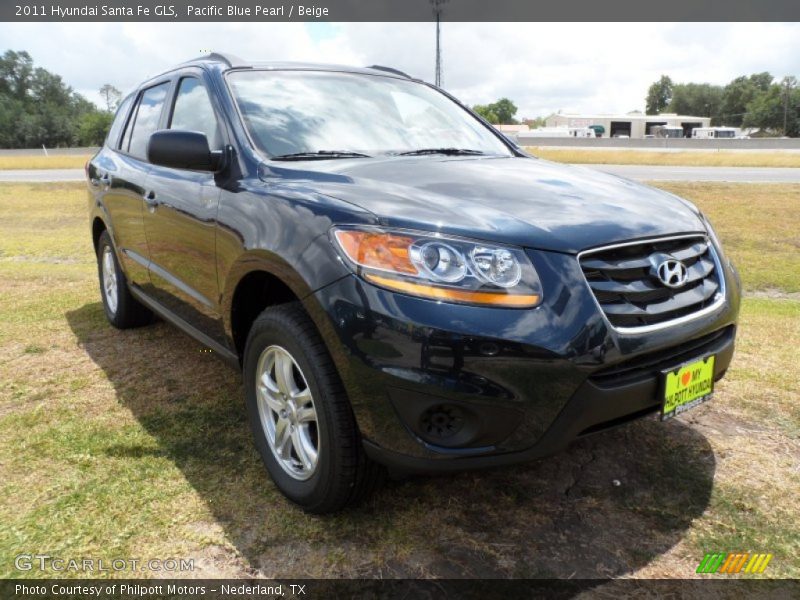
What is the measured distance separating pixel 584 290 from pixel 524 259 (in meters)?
0.21

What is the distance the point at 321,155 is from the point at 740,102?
383 ft

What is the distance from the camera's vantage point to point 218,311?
286 cm

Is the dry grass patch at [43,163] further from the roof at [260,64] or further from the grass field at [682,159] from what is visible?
the roof at [260,64]

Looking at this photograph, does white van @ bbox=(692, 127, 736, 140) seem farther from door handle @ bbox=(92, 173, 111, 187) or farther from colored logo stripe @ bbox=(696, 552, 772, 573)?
colored logo stripe @ bbox=(696, 552, 772, 573)

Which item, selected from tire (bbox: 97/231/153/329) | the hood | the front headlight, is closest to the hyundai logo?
the hood

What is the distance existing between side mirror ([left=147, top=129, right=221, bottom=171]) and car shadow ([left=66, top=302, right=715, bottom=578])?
1.34 meters

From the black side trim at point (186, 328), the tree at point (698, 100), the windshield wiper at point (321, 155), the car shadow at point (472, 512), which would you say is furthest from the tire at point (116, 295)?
the tree at point (698, 100)

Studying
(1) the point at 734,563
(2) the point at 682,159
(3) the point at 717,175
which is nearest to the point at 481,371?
(1) the point at 734,563

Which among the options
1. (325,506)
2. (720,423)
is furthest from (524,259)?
(720,423)

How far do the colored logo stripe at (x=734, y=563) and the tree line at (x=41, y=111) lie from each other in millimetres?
69123

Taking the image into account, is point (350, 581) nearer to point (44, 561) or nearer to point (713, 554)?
point (44, 561)

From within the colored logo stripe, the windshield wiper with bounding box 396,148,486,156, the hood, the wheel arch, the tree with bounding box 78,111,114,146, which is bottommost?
the colored logo stripe

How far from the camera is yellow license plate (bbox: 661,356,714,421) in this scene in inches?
Answer: 84.0

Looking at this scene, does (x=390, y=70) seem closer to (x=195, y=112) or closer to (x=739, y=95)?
(x=195, y=112)
